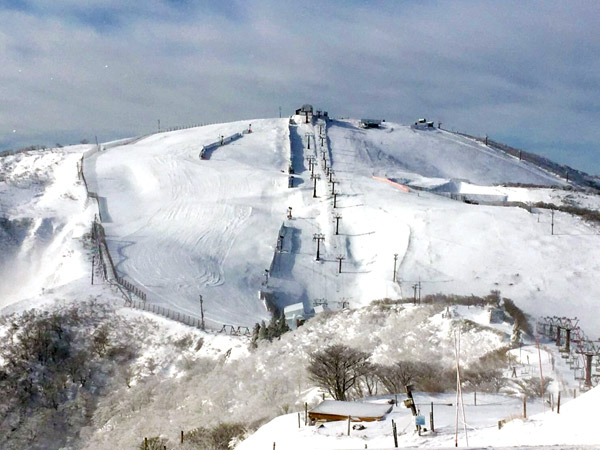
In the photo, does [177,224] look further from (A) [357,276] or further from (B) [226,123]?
(B) [226,123]

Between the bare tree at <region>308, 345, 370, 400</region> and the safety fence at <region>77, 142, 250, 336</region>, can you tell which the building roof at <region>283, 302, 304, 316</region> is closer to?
the safety fence at <region>77, 142, 250, 336</region>

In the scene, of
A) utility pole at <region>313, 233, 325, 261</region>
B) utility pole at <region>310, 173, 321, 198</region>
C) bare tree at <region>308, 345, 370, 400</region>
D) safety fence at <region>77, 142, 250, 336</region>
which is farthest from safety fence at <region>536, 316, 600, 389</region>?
utility pole at <region>310, 173, 321, 198</region>

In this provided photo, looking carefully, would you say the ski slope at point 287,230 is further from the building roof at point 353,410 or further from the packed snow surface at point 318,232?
A: the building roof at point 353,410

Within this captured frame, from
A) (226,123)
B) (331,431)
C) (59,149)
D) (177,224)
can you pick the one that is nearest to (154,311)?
(177,224)

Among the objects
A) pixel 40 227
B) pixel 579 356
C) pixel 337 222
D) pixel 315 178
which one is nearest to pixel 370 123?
pixel 315 178

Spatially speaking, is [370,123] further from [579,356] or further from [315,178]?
[579,356]

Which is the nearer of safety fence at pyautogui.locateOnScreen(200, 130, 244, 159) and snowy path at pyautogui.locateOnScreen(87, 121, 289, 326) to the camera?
snowy path at pyautogui.locateOnScreen(87, 121, 289, 326)

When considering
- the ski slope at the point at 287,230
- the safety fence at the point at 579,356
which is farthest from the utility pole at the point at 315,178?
the safety fence at the point at 579,356
